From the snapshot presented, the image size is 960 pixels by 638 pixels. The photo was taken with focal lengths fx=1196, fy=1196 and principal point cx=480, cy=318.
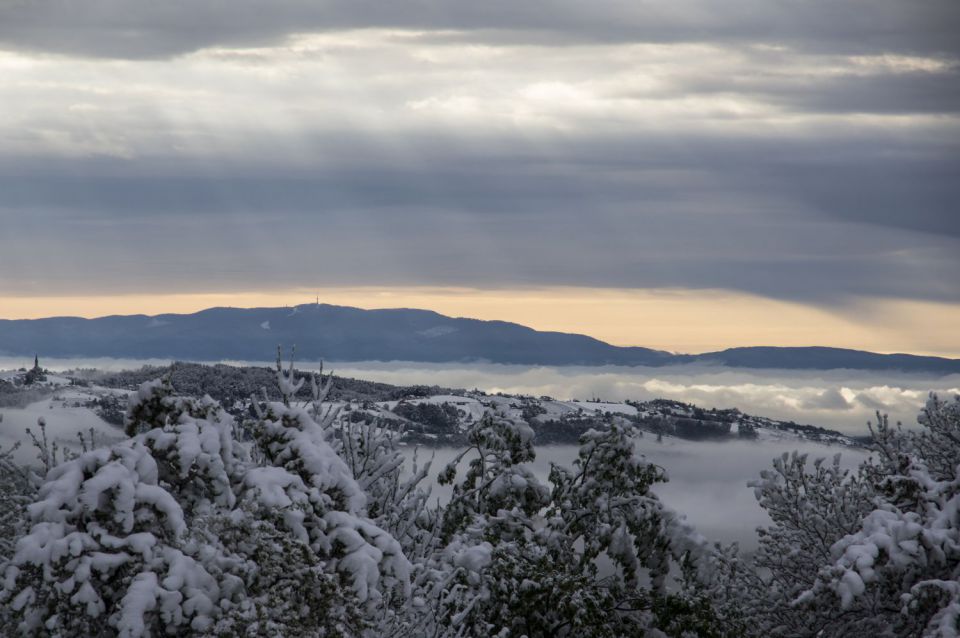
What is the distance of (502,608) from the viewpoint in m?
22.2

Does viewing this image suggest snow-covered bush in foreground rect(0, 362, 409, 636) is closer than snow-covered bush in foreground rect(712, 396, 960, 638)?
Yes

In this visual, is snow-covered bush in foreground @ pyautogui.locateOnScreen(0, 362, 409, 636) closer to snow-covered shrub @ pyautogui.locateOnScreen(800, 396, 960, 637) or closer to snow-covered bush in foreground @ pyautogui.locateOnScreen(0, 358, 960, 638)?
snow-covered bush in foreground @ pyautogui.locateOnScreen(0, 358, 960, 638)

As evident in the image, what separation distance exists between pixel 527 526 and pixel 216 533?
13932mm

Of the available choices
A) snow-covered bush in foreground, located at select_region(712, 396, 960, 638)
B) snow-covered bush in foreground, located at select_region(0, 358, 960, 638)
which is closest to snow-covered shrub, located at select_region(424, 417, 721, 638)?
snow-covered bush in foreground, located at select_region(0, 358, 960, 638)

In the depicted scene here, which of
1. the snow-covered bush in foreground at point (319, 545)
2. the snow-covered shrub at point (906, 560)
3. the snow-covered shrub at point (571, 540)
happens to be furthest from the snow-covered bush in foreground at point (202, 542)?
the snow-covered shrub at point (571, 540)

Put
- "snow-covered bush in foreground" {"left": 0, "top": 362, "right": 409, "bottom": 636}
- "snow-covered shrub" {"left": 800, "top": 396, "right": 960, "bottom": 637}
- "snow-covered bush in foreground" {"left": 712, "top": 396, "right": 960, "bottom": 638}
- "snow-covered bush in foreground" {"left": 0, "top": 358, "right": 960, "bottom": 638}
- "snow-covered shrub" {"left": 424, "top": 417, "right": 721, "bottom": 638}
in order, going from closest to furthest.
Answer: "snow-covered bush in foreground" {"left": 0, "top": 362, "right": 409, "bottom": 636} < "snow-covered bush in foreground" {"left": 0, "top": 358, "right": 960, "bottom": 638} < "snow-covered shrub" {"left": 800, "top": 396, "right": 960, "bottom": 637} < "snow-covered bush in foreground" {"left": 712, "top": 396, "right": 960, "bottom": 638} < "snow-covered shrub" {"left": 424, "top": 417, "right": 721, "bottom": 638}

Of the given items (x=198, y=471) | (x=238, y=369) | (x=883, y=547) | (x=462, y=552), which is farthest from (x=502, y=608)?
(x=238, y=369)

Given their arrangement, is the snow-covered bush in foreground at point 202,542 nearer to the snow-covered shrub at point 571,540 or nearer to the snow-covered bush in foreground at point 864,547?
the snow-covered bush in foreground at point 864,547

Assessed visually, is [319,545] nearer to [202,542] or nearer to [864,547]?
[202,542]

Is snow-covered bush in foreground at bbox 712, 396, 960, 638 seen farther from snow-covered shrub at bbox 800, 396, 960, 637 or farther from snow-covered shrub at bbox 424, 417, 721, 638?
snow-covered shrub at bbox 424, 417, 721, 638

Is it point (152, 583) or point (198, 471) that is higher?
point (198, 471)


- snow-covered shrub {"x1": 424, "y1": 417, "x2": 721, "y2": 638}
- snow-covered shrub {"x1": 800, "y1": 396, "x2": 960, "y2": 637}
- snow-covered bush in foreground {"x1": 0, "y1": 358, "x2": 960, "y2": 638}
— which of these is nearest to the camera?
snow-covered bush in foreground {"x1": 0, "y1": 358, "x2": 960, "y2": 638}

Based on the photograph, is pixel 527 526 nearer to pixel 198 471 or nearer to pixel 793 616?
pixel 793 616

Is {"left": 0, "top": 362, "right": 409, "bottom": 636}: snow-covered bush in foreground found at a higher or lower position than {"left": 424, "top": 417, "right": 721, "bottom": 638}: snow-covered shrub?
higher
